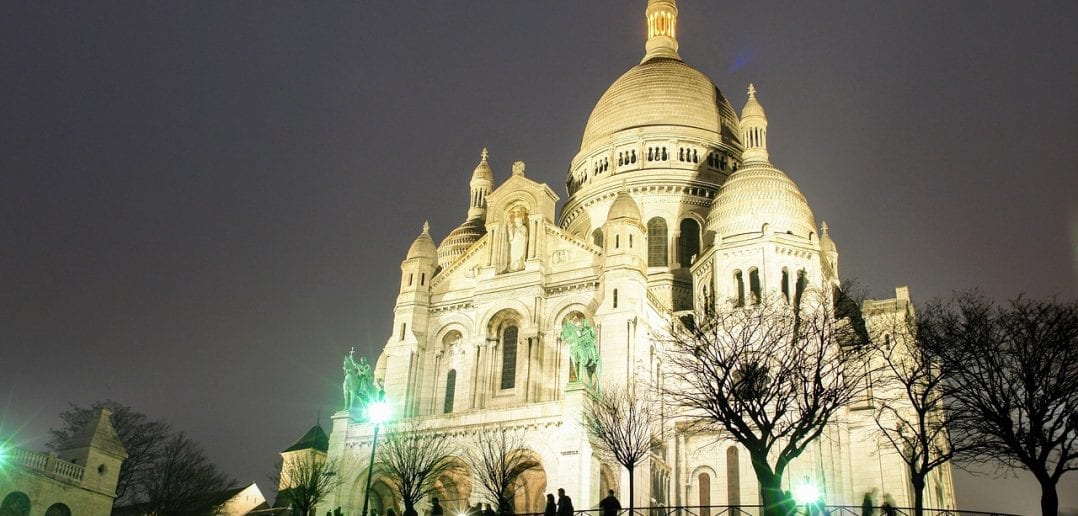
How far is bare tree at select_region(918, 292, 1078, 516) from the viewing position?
3147cm

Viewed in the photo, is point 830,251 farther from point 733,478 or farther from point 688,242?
point 733,478

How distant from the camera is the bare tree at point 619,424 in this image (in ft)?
127

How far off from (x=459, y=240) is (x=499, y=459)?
34.7 meters

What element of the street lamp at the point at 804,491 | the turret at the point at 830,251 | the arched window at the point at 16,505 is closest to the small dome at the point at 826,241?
the turret at the point at 830,251

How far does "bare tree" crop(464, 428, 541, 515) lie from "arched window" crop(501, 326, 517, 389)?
824 cm

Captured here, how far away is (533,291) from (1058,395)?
88.6 feet

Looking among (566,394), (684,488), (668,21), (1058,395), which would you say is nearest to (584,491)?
(566,394)

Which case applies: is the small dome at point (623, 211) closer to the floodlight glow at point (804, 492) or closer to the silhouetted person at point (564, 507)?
the floodlight glow at point (804, 492)

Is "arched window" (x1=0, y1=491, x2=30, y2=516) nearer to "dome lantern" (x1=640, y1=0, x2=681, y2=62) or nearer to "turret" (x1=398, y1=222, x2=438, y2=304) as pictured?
"turret" (x1=398, y1=222, x2=438, y2=304)

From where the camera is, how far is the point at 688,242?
6481cm

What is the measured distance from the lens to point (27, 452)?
39938 mm

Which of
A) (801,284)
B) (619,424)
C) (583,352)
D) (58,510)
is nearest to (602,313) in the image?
(583,352)

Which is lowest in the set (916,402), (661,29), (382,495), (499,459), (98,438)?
(382,495)

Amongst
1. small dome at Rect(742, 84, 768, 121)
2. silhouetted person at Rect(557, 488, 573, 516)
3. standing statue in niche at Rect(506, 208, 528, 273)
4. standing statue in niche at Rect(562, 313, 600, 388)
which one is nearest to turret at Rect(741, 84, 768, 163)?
small dome at Rect(742, 84, 768, 121)
